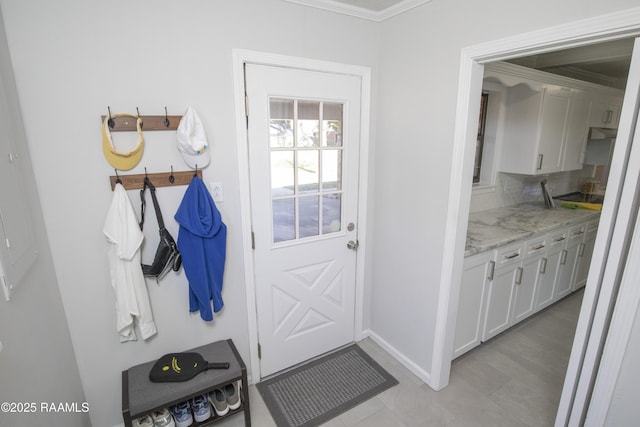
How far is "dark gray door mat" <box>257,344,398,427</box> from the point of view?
Answer: 1.95 meters

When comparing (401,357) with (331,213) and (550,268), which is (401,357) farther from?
(550,268)

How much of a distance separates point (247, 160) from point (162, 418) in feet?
4.88

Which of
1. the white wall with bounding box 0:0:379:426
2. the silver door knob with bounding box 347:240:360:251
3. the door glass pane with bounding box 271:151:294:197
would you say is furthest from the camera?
the silver door knob with bounding box 347:240:360:251

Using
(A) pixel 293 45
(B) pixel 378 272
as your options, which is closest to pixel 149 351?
(B) pixel 378 272

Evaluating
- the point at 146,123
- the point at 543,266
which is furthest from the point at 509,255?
the point at 146,123

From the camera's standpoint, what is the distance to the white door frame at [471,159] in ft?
4.02

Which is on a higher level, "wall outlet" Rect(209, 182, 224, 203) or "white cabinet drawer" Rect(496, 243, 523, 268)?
"wall outlet" Rect(209, 182, 224, 203)

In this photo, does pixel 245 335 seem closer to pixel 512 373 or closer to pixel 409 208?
pixel 409 208

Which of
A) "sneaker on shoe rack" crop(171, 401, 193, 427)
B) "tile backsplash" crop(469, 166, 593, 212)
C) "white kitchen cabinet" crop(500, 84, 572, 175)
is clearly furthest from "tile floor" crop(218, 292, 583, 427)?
"white kitchen cabinet" crop(500, 84, 572, 175)

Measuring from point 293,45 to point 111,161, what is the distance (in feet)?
3.99

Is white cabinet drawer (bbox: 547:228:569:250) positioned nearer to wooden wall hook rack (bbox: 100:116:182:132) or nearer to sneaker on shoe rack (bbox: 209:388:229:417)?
sneaker on shoe rack (bbox: 209:388:229:417)

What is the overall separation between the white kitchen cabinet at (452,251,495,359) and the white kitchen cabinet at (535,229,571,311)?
0.84 meters

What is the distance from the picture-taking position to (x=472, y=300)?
225 cm

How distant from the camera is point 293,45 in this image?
74.7 inches
